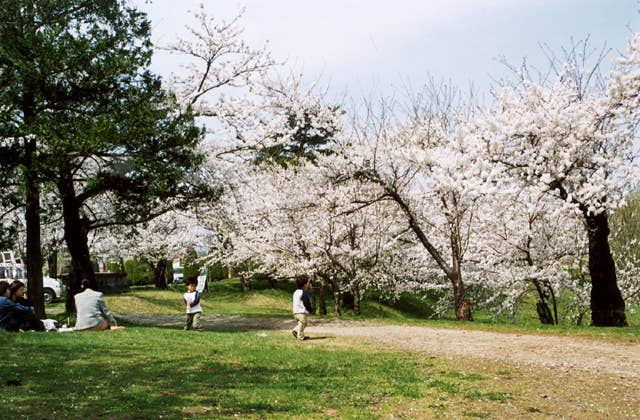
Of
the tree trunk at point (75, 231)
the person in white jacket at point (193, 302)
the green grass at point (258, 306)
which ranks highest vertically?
the tree trunk at point (75, 231)

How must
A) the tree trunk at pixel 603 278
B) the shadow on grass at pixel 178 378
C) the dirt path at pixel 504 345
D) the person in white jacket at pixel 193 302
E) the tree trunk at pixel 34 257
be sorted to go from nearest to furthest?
the shadow on grass at pixel 178 378 < the dirt path at pixel 504 345 < the person in white jacket at pixel 193 302 < the tree trunk at pixel 603 278 < the tree trunk at pixel 34 257

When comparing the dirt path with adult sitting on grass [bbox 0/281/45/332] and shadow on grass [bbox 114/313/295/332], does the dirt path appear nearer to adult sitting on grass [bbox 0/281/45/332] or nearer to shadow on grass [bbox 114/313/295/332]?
shadow on grass [bbox 114/313/295/332]

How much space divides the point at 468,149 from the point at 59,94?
34.8 feet

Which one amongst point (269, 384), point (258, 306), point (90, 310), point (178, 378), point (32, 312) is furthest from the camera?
point (258, 306)

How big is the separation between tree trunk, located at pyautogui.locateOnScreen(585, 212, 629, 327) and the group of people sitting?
42.4ft

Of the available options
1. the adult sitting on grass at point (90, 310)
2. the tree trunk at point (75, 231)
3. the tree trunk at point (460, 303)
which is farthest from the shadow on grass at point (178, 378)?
the tree trunk at point (460, 303)

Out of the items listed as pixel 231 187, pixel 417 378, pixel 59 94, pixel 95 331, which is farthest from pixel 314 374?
pixel 231 187

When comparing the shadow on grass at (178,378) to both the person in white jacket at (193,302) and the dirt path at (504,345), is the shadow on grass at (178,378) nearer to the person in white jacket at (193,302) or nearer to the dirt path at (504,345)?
the dirt path at (504,345)

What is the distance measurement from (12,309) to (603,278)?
14958 millimetres

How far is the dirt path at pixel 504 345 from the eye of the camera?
366 inches

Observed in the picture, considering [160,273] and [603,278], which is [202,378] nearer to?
[603,278]

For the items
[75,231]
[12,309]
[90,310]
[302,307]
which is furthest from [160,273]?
[302,307]

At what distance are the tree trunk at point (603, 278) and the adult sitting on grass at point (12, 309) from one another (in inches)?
563

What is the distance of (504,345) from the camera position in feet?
37.9
